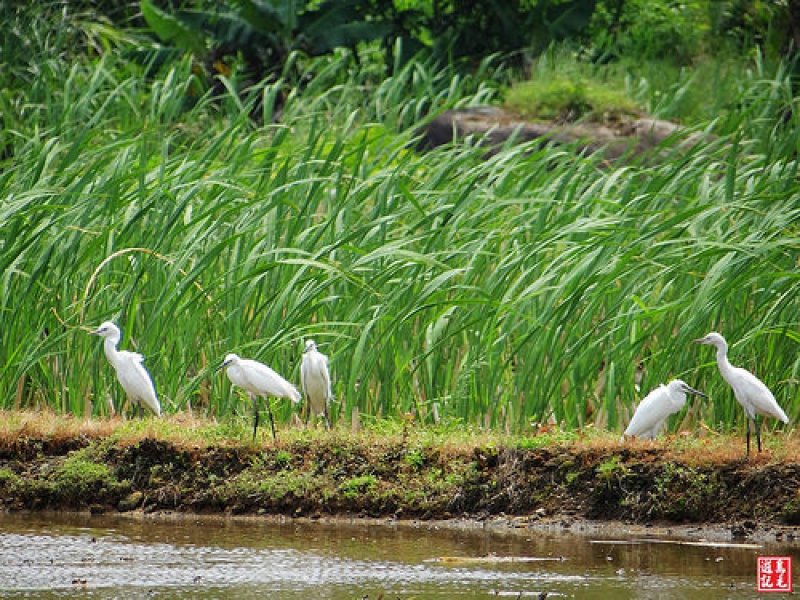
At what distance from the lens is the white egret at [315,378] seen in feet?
22.4

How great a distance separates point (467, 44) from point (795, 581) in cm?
1304

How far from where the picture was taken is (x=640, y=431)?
6.49 m

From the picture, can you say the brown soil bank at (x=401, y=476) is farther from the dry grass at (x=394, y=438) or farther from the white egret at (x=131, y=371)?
the white egret at (x=131, y=371)

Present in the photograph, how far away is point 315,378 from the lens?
687 centimetres

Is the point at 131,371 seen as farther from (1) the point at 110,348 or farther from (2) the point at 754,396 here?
(2) the point at 754,396

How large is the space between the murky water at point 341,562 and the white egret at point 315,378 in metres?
0.87

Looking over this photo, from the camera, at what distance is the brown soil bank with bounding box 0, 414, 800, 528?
6.09 meters

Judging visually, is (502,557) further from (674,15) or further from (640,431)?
(674,15)

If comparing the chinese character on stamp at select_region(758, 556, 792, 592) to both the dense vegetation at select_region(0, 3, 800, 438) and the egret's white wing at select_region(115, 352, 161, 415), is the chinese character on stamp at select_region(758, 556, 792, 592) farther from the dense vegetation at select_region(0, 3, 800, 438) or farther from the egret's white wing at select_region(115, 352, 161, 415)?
the egret's white wing at select_region(115, 352, 161, 415)

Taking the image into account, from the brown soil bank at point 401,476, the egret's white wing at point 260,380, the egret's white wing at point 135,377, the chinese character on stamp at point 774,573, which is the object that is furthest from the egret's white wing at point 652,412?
the egret's white wing at point 135,377

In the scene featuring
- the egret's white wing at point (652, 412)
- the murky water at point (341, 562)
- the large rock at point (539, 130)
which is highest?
the large rock at point (539, 130)

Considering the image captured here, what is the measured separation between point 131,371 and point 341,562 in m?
2.10

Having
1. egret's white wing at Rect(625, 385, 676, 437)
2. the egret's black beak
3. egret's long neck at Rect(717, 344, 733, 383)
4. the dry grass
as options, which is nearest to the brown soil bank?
the dry grass

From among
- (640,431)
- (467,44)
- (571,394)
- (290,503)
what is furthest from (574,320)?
(467,44)
